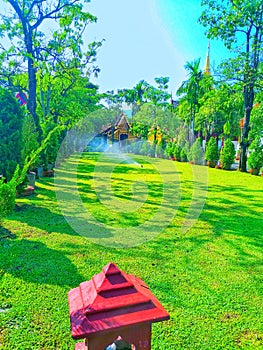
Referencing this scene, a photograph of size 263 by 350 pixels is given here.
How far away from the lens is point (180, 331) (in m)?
2.01

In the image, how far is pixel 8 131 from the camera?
5.15m

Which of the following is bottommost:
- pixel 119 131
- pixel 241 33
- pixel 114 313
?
pixel 114 313

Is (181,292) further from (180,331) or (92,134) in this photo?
(92,134)

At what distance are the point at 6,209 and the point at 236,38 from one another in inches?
504

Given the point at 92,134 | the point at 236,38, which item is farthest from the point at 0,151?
the point at 236,38

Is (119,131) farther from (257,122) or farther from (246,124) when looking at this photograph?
(257,122)

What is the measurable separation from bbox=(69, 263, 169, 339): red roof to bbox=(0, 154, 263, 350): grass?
64 cm

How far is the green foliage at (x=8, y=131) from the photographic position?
507 cm

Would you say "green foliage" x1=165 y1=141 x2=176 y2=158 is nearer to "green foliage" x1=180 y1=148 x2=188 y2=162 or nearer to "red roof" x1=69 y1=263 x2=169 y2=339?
"green foliage" x1=180 y1=148 x2=188 y2=162

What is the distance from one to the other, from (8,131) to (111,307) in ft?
16.5

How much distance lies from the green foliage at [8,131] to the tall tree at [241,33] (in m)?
9.31

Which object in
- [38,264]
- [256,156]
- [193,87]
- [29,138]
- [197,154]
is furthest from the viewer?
[193,87]

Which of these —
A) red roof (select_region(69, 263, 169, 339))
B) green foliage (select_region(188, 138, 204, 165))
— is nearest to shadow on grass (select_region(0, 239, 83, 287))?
red roof (select_region(69, 263, 169, 339))

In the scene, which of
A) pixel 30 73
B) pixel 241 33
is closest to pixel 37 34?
pixel 30 73
